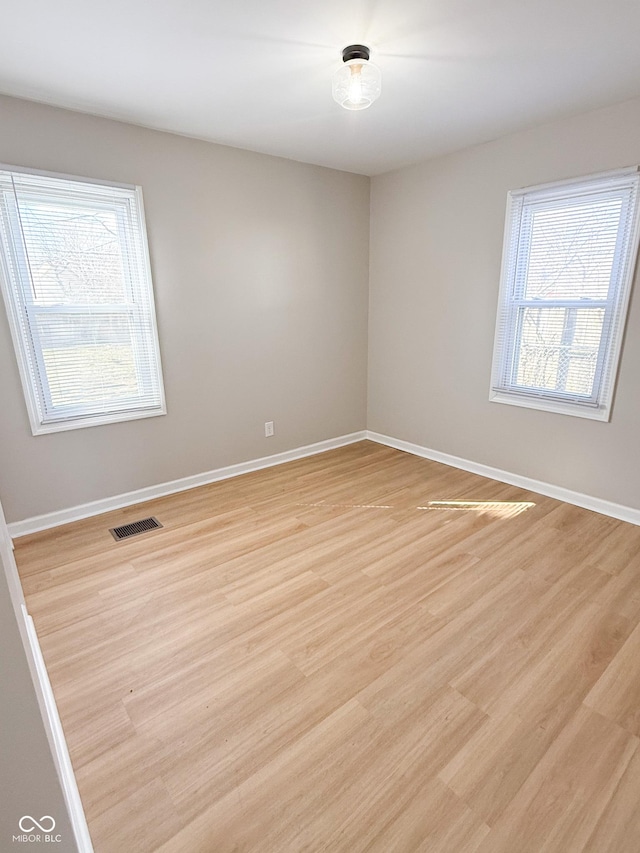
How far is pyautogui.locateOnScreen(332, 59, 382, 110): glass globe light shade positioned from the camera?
6.41ft

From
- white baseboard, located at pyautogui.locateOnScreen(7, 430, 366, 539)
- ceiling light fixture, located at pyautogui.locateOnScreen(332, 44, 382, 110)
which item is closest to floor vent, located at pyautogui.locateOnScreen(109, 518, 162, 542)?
white baseboard, located at pyautogui.locateOnScreen(7, 430, 366, 539)

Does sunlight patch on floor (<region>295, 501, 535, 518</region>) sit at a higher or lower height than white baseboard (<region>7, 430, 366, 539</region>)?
lower

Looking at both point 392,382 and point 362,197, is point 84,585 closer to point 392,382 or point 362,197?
point 392,382

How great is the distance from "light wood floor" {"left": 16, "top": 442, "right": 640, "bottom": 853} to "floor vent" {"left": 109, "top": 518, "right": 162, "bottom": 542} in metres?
0.08

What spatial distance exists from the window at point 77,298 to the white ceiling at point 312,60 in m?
0.52

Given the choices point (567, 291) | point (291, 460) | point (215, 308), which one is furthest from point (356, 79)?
point (291, 460)

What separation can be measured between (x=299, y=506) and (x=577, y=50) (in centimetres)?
291

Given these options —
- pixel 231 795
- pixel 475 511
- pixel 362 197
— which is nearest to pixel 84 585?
pixel 231 795

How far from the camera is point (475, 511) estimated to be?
9.73 ft

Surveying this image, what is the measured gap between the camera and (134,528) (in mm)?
2814


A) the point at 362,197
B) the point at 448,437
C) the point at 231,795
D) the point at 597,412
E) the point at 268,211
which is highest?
the point at 362,197

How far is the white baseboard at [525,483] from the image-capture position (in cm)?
283

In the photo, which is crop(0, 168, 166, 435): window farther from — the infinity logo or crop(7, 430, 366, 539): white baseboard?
the infinity logo

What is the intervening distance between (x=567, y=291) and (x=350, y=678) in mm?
2745
